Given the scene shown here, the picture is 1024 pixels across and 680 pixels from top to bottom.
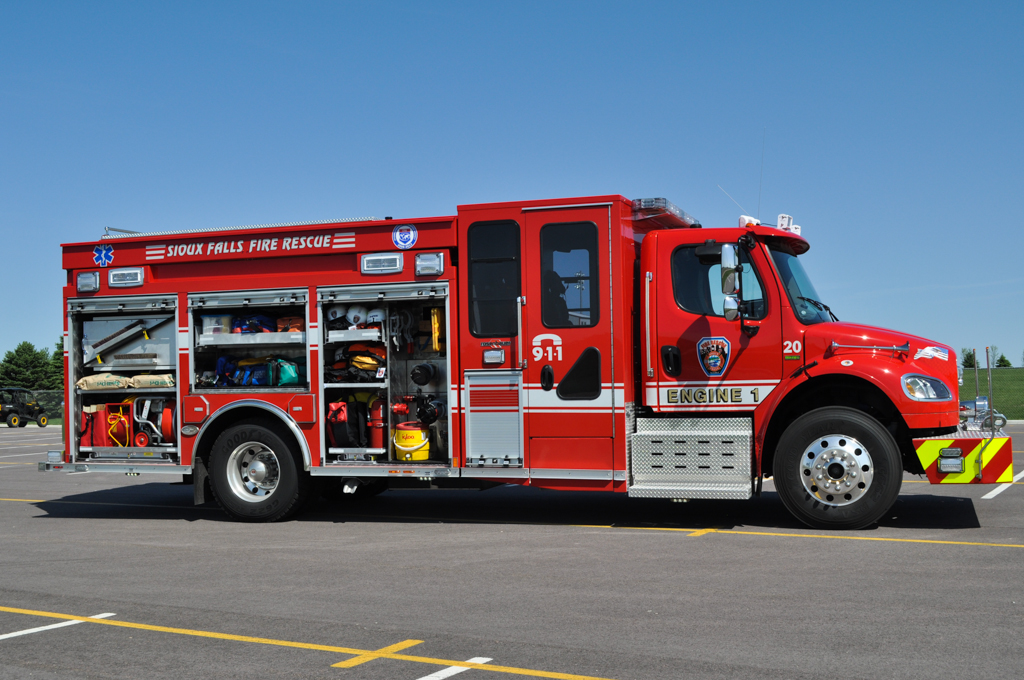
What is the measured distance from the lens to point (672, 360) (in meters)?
9.67

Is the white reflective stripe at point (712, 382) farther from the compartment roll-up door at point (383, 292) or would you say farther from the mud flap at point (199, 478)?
the mud flap at point (199, 478)

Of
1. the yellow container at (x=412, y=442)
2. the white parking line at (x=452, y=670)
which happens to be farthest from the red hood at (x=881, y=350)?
the white parking line at (x=452, y=670)

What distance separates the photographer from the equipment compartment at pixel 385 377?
10.4 metres

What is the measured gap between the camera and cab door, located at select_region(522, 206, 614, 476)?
9.64 metres

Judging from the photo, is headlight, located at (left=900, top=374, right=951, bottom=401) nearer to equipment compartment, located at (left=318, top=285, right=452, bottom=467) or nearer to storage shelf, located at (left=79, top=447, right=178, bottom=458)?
equipment compartment, located at (left=318, top=285, right=452, bottom=467)

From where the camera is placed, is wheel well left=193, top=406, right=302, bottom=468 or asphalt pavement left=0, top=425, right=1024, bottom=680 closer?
asphalt pavement left=0, top=425, right=1024, bottom=680

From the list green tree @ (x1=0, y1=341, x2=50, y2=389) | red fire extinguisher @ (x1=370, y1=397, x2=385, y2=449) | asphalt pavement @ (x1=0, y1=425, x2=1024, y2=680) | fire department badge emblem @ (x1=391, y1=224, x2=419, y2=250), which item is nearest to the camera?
asphalt pavement @ (x1=0, y1=425, x2=1024, y2=680)

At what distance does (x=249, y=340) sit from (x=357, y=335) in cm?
130

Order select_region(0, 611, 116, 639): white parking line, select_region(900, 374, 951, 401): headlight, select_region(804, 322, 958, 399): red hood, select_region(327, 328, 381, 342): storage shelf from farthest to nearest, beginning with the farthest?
select_region(327, 328, 381, 342): storage shelf, select_region(804, 322, 958, 399): red hood, select_region(900, 374, 951, 401): headlight, select_region(0, 611, 116, 639): white parking line

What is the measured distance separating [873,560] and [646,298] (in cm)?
329

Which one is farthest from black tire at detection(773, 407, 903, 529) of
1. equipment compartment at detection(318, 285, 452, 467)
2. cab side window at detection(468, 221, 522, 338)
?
equipment compartment at detection(318, 285, 452, 467)

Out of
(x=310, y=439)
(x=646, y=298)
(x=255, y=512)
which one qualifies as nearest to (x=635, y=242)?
(x=646, y=298)

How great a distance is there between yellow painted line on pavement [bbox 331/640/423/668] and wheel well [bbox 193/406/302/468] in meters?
5.40

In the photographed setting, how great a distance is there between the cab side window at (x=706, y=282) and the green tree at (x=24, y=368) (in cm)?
9049
